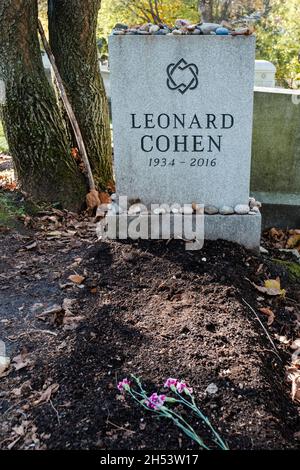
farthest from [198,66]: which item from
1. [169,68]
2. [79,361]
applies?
[79,361]

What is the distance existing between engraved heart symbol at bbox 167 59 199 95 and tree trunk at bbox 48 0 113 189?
6.22 feet

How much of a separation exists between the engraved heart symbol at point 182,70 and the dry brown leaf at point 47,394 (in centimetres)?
228

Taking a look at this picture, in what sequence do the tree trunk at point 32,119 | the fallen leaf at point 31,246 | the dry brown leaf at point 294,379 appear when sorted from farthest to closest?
the tree trunk at point 32,119
the fallen leaf at point 31,246
the dry brown leaf at point 294,379

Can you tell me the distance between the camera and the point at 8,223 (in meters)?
4.34

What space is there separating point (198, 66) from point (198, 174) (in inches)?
31.7

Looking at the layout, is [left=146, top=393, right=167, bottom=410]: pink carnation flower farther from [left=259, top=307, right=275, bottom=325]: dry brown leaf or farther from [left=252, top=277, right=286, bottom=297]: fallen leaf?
[left=252, top=277, right=286, bottom=297]: fallen leaf

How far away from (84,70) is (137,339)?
11.3 ft

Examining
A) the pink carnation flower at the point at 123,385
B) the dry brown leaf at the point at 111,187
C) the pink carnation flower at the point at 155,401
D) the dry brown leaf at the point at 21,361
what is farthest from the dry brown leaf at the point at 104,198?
the pink carnation flower at the point at 155,401

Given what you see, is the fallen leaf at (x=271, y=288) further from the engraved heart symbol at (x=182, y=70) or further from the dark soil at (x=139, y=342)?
the engraved heart symbol at (x=182, y=70)

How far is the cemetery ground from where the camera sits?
6.84 ft

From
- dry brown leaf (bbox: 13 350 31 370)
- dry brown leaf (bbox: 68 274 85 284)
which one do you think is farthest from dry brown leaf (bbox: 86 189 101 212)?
dry brown leaf (bbox: 13 350 31 370)

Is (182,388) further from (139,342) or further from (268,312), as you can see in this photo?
(268,312)

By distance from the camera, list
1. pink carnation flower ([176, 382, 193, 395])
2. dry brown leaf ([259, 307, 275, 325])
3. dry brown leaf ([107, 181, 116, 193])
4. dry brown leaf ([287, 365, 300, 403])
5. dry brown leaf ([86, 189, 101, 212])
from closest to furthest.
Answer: pink carnation flower ([176, 382, 193, 395]) < dry brown leaf ([287, 365, 300, 403]) < dry brown leaf ([259, 307, 275, 325]) < dry brown leaf ([86, 189, 101, 212]) < dry brown leaf ([107, 181, 116, 193])

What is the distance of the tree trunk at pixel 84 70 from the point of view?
4.95m
